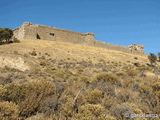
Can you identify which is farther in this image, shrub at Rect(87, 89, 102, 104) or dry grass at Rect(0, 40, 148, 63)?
dry grass at Rect(0, 40, 148, 63)

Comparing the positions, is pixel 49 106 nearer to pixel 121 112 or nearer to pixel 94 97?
pixel 94 97

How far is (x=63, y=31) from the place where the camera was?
3584 centimetres

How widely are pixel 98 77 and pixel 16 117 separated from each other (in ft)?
23.4

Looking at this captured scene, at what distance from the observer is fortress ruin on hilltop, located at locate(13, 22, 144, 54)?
102 feet

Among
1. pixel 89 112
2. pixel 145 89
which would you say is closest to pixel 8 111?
pixel 89 112

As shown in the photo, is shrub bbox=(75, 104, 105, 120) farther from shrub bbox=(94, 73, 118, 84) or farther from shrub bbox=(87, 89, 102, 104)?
shrub bbox=(94, 73, 118, 84)

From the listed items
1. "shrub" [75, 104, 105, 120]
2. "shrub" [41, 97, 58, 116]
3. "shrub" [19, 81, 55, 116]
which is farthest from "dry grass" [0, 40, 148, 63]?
"shrub" [75, 104, 105, 120]

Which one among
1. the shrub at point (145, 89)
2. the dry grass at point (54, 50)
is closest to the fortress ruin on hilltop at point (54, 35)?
the dry grass at point (54, 50)

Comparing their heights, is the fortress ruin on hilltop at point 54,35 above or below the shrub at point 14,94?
above

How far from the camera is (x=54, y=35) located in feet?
114

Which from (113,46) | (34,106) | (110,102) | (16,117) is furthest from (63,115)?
(113,46)

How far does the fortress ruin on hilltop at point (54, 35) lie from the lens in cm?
3094

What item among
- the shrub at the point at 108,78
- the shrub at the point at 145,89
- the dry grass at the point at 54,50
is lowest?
the shrub at the point at 145,89

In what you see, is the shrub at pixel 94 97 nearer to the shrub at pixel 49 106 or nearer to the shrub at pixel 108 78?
the shrub at pixel 49 106
